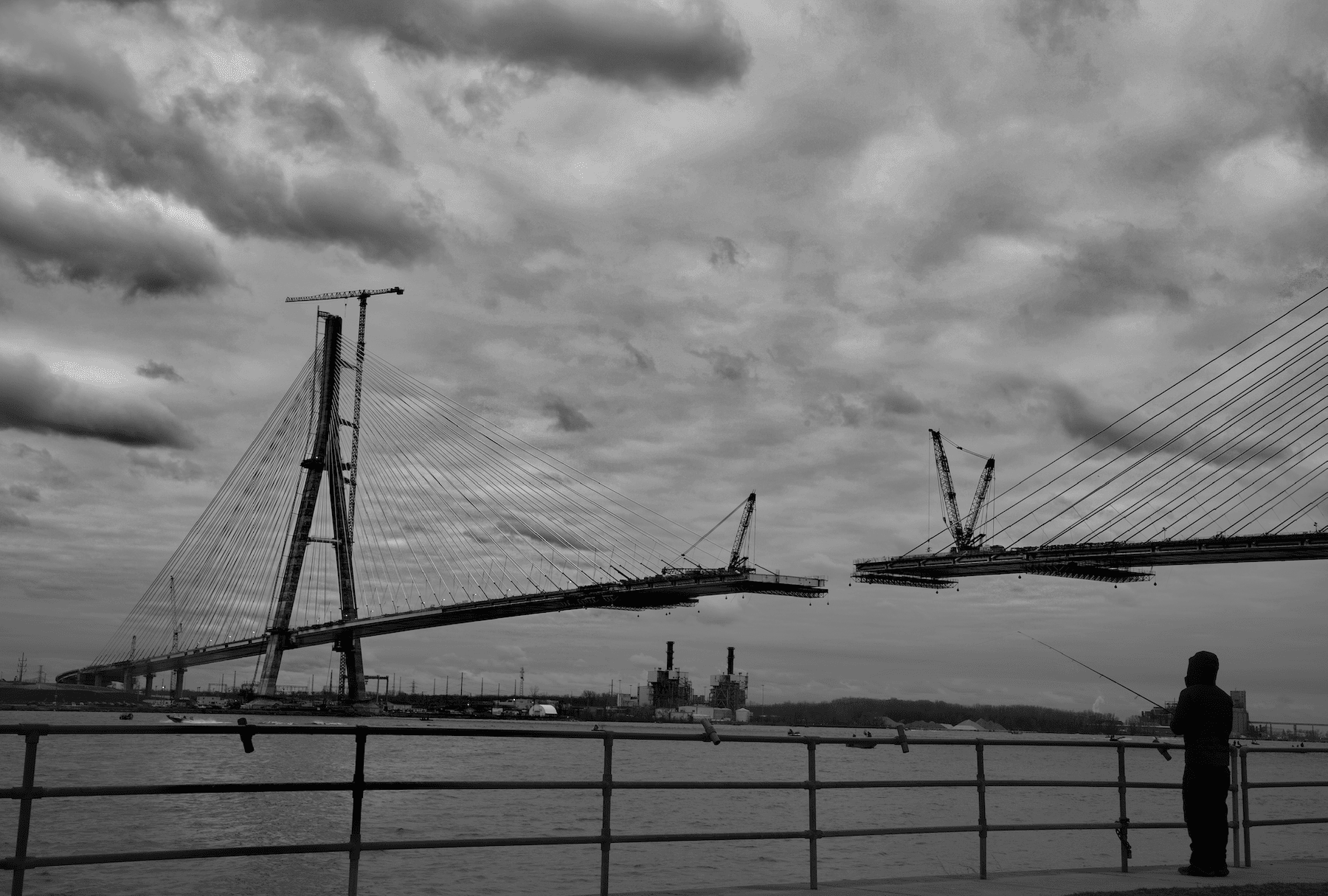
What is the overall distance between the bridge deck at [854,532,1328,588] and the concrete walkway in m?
64.8

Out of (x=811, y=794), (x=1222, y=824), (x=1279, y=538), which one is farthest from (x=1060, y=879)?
(x=1279, y=538)

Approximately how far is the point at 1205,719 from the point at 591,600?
7525cm

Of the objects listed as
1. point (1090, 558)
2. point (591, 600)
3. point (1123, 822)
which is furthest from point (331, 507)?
point (1123, 822)

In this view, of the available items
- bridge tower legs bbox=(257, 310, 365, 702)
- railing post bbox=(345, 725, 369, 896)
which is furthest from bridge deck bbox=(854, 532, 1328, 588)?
railing post bbox=(345, 725, 369, 896)

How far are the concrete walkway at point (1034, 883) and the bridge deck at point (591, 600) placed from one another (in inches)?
2815

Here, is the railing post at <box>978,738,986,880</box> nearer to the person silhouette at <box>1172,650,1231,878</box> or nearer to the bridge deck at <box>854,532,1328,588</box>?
the person silhouette at <box>1172,650,1231,878</box>

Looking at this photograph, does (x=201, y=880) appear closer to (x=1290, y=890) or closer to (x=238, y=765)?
(x=1290, y=890)

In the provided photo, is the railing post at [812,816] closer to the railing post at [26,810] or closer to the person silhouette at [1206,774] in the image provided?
the person silhouette at [1206,774]

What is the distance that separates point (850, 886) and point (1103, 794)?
51.0 meters

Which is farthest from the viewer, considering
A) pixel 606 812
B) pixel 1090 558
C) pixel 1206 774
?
pixel 1090 558

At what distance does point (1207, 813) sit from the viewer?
10977mm

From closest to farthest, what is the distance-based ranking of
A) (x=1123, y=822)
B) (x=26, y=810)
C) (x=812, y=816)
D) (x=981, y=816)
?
(x=26, y=810) < (x=812, y=816) < (x=981, y=816) < (x=1123, y=822)

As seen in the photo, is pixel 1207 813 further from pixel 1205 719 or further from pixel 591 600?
pixel 591 600

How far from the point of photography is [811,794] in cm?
Answer: 945
